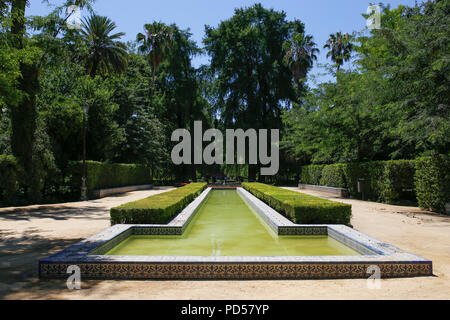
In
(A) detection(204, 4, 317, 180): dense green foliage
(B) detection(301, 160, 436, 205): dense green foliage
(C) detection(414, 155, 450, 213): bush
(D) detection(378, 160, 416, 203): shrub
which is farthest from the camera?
(A) detection(204, 4, 317, 180): dense green foliage

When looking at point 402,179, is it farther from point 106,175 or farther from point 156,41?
point 156,41

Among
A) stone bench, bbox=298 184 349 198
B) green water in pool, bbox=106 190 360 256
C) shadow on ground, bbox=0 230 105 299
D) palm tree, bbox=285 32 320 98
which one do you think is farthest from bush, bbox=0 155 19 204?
palm tree, bbox=285 32 320 98

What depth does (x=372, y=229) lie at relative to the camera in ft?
29.6

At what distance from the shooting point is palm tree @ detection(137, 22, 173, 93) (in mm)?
36969

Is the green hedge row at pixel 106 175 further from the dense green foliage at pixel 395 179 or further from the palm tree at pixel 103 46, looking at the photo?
the dense green foliage at pixel 395 179

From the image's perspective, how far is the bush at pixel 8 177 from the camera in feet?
51.3

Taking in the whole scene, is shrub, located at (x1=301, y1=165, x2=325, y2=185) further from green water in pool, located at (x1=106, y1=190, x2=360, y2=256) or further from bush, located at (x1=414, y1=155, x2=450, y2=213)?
green water in pool, located at (x1=106, y1=190, x2=360, y2=256)

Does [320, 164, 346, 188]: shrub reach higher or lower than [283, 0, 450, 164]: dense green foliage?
lower

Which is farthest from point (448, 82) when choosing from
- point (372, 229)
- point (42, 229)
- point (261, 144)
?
point (261, 144)

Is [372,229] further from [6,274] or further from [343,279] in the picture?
[6,274]

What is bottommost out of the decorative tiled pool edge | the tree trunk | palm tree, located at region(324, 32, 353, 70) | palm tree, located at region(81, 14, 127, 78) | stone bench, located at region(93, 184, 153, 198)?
stone bench, located at region(93, 184, 153, 198)

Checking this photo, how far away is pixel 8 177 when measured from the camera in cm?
1578

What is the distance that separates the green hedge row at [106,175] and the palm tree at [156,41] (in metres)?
10.9

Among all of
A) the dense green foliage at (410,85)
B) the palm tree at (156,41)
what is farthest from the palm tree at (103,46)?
the dense green foliage at (410,85)
